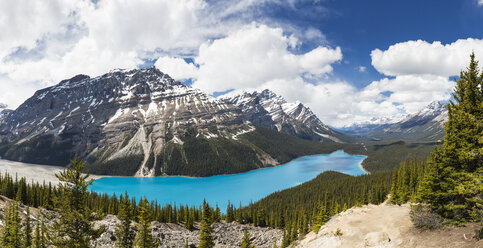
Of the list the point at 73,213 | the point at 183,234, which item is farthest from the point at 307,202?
the point at 73,213

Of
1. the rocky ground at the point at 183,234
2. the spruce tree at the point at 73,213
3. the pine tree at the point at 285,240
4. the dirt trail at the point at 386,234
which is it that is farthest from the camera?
the pine tree at the point at 285,240

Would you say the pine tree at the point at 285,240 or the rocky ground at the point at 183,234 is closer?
the rocky ground at the point at 183,234

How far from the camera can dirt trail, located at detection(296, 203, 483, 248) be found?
2030 cm

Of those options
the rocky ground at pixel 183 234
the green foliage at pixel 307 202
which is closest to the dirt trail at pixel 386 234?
the green foliage at pixel 307 202

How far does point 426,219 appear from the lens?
75.6ft

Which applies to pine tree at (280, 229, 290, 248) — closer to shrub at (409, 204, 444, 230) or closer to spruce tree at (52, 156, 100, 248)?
shrub at (409, 204, 444, 230)

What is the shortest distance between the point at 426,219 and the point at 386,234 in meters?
4.04

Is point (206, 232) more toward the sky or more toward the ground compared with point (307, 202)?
more toward the sky

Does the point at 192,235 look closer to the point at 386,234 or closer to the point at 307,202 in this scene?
the point at 386,234

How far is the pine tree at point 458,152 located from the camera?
2469 centimetres

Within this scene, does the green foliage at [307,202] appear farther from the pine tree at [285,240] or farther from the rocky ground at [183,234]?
the rocky ground at [183,234]

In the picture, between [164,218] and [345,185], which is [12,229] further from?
[345,185]

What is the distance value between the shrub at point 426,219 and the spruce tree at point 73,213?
31674 millimetres

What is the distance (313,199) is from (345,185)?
2543 centimetres
